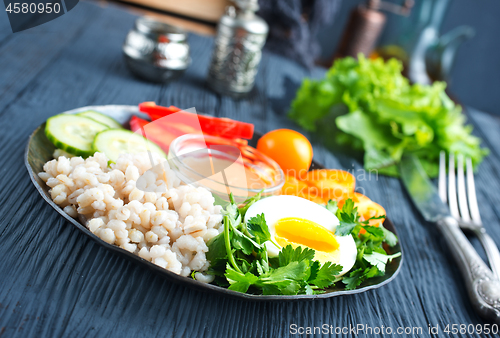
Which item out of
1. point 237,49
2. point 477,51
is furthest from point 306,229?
point 477,51

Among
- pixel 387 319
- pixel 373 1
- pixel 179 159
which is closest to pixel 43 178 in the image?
pixel 179 159

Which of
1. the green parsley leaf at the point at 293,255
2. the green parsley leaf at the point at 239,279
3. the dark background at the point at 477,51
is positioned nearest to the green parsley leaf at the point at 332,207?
the green parsley leaf at the point at 293,255

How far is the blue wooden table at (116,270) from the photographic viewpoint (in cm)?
67

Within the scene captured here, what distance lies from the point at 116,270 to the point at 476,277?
884 millimetres

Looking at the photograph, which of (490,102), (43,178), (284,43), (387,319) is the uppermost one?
(43,178)

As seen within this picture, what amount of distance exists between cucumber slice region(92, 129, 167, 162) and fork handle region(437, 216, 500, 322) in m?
0.86

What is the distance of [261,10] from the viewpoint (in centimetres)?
268

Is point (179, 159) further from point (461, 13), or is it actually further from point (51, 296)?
point (461, 13)

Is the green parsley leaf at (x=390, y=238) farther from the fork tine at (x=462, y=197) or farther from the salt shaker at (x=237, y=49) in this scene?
the salt shaker at (x=237, y=49)

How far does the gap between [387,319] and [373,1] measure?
9.26ft

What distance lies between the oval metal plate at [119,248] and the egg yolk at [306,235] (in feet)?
0.32

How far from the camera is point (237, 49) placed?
1685 mm

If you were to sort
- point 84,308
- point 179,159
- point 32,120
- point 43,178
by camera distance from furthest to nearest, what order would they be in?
point 32,120, point 179,159, point 43,178, point 84,308

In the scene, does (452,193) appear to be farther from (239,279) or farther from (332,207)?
(239,279)
